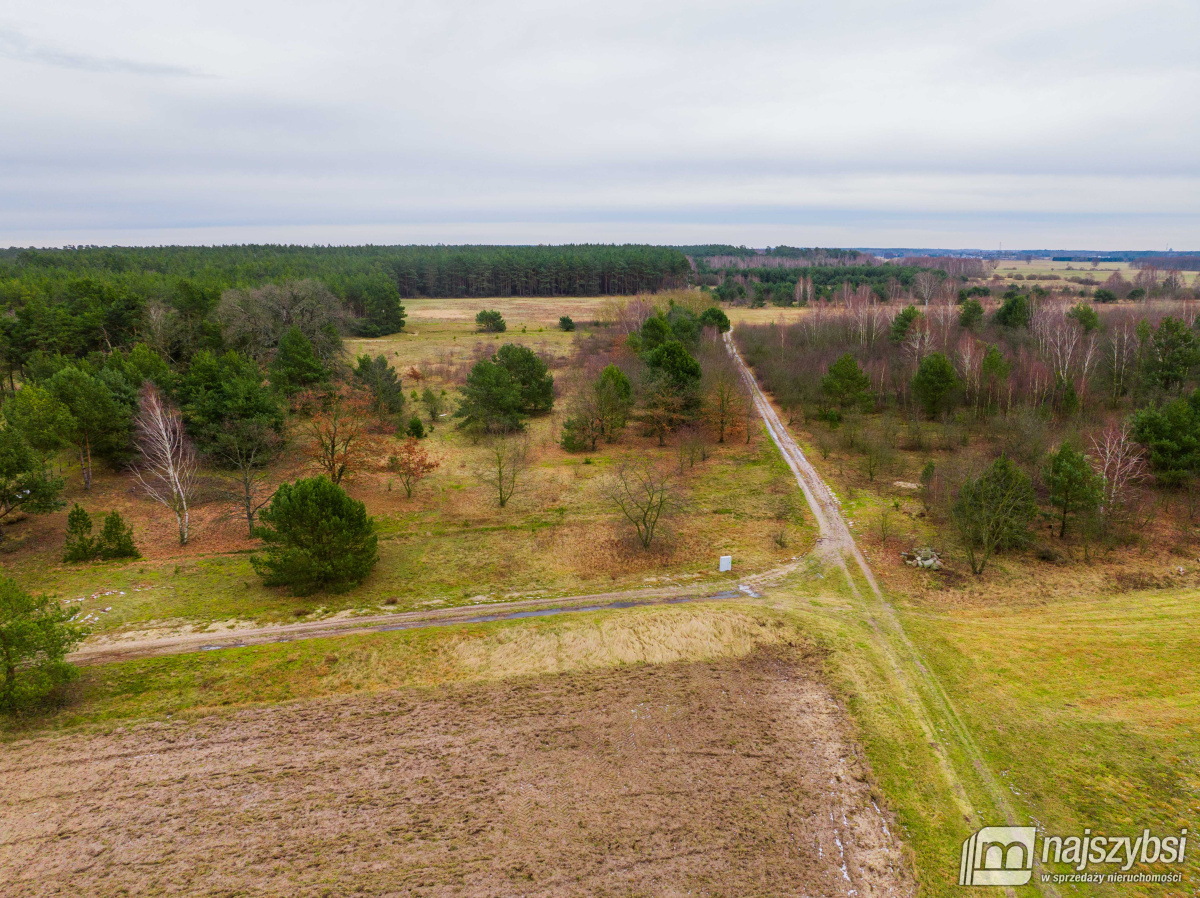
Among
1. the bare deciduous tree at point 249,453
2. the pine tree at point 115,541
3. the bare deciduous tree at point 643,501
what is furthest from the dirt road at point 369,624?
the bare deciduous tree at point 249,453

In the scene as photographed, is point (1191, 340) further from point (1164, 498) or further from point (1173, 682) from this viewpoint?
point (1173, 682)

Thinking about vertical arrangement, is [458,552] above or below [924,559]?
below

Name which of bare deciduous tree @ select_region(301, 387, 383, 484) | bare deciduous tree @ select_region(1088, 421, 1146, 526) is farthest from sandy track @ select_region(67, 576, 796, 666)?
bare deciduous tree @ select_region(1088, 421, 1146, 526)

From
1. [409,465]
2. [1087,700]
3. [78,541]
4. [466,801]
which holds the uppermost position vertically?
[409,465]

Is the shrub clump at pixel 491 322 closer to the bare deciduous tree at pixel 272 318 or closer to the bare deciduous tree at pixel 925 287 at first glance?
the bare deciduous tree at pixel 272 318

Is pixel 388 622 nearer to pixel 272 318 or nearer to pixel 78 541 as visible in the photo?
pixel 78 541

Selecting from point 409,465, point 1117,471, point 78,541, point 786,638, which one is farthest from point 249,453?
point 1117,471
